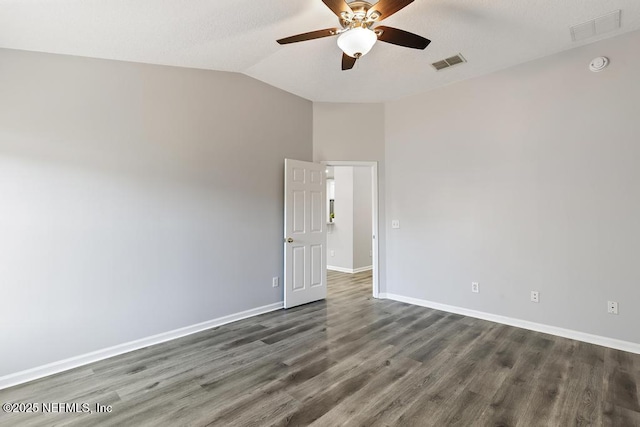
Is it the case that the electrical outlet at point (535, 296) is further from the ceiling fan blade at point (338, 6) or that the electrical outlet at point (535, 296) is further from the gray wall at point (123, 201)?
the ceiling fan blade at point (338, 6)

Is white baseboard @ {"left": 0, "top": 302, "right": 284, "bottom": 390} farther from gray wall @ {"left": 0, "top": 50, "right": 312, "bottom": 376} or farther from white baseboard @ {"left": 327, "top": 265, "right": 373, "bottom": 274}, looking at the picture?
white baseboard @ {"left": 327, "top": 265, "right": 373, "bottom": 274}

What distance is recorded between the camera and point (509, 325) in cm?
360

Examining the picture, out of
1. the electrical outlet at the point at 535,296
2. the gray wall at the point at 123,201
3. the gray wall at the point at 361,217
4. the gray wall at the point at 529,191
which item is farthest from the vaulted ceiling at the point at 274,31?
the gray wall at the point at 361,217

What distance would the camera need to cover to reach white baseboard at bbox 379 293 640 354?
2.95 m

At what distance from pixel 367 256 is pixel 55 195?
568 centimetres

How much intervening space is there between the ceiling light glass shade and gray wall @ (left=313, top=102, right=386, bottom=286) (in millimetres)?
2558

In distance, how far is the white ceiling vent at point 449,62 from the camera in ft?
11.0

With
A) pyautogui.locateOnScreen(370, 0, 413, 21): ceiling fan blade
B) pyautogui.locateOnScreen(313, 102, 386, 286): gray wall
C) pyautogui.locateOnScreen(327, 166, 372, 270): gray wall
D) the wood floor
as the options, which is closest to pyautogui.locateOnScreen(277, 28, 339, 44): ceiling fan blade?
pyautogui.locateOnScreen(370, 0, 413, 21): ceiling fan blade

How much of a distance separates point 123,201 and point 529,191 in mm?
4299

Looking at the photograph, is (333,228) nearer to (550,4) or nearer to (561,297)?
(561,297)

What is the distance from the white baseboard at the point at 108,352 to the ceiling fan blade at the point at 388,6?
3438 millimetres

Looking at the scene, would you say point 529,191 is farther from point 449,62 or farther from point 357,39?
point 357,39

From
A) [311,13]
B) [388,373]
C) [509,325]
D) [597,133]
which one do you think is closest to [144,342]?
[388,373]

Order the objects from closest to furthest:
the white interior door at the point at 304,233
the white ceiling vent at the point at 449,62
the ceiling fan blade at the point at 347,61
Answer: the ceiling fan blade at the point at 347,61 → the white ceiling vent at the point at 449,62 → the white interior door at the point at 304,233
